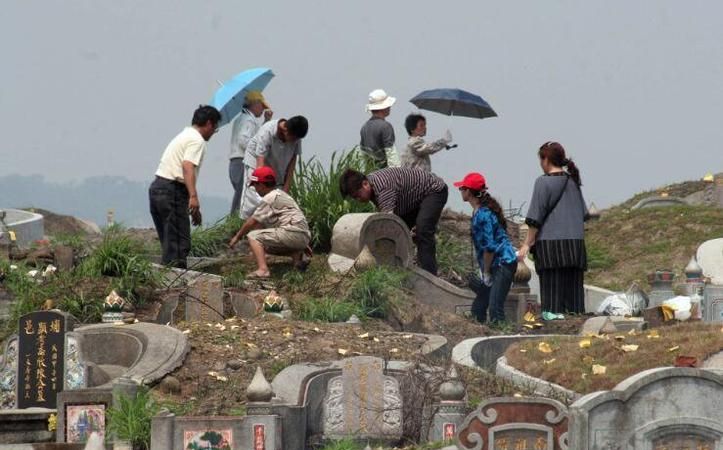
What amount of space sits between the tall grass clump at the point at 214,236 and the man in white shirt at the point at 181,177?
2.93m

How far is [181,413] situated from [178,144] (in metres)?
5.00

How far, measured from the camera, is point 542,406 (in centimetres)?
1233

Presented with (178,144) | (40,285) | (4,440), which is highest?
(178,144)

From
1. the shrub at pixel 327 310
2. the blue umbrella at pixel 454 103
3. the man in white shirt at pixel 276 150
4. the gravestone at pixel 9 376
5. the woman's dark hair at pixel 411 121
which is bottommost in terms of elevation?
the gravestone at pixel 9 376

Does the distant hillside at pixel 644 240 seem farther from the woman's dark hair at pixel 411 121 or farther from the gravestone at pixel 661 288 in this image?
the woman's dark hair at pixel 411 121

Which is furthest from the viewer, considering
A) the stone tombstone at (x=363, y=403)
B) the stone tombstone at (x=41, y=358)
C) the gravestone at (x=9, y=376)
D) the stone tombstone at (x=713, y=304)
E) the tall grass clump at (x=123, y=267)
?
the stone tombstone at (x=713, y=304)

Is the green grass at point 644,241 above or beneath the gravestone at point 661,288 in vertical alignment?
above

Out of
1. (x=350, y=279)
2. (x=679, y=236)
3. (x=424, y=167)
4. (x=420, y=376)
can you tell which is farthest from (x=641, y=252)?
(x=420, y=376)

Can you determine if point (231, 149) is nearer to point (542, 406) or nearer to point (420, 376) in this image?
point (420, 376)

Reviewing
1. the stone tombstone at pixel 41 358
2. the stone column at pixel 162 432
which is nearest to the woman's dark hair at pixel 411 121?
the stone tombstone at pixel 41 358

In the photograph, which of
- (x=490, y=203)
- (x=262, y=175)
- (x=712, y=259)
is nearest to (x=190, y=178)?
(x=262, y=175)

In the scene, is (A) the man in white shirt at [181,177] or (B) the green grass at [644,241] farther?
(B) the green grass at [644,241]

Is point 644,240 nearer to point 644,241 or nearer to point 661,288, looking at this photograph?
point 644,241

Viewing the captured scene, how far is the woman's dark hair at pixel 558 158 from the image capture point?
18.0 meters
